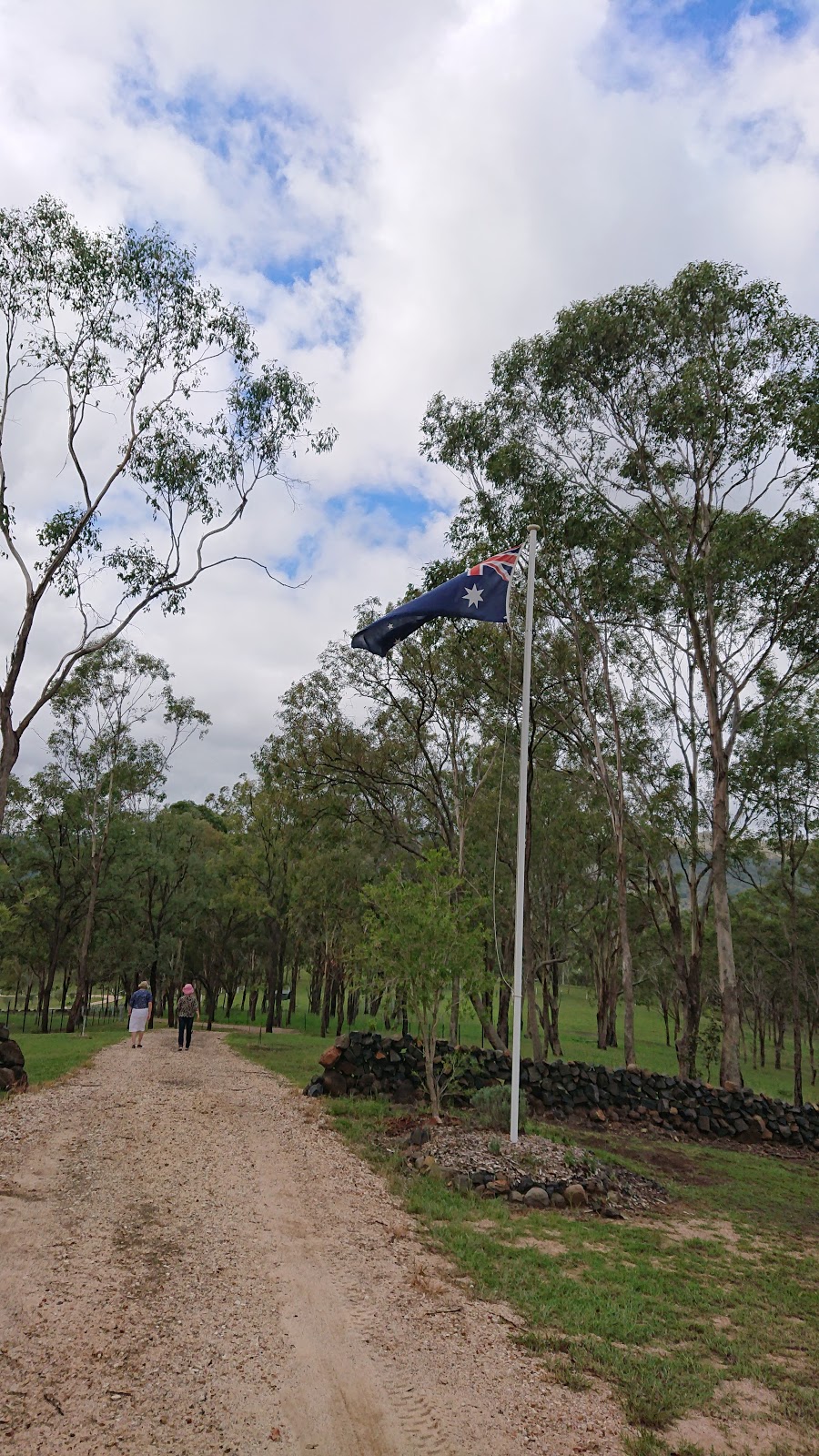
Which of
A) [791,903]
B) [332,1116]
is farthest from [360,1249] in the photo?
[791,903]

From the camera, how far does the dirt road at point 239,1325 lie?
3.99 meters

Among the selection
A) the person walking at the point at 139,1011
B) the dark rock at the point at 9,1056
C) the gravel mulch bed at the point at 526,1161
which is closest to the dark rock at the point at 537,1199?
the gravel mulch bed at the point at 526,1161

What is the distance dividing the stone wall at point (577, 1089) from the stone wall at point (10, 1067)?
4.98 m

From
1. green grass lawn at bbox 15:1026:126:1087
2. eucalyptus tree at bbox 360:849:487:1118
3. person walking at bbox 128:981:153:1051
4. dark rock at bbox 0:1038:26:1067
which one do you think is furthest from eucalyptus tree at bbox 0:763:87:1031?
eucalyptus tree at bbox 360:849:487:1118

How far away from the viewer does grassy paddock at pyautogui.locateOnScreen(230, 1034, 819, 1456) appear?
15.9 feet

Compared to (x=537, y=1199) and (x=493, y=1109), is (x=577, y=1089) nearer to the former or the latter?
(x=493, y=1109)

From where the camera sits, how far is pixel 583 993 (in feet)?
288

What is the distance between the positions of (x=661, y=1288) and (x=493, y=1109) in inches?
218

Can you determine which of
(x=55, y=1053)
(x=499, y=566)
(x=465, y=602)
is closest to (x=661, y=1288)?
(x=465, y=602)

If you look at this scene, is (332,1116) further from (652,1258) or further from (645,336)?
(645,336)

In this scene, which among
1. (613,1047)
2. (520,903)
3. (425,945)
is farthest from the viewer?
(613,1047)

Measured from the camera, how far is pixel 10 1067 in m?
13.3

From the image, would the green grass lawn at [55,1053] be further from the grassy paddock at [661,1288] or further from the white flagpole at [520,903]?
the white flagpole at [520,903]

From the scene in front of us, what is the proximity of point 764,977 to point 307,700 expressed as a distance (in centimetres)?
3525
